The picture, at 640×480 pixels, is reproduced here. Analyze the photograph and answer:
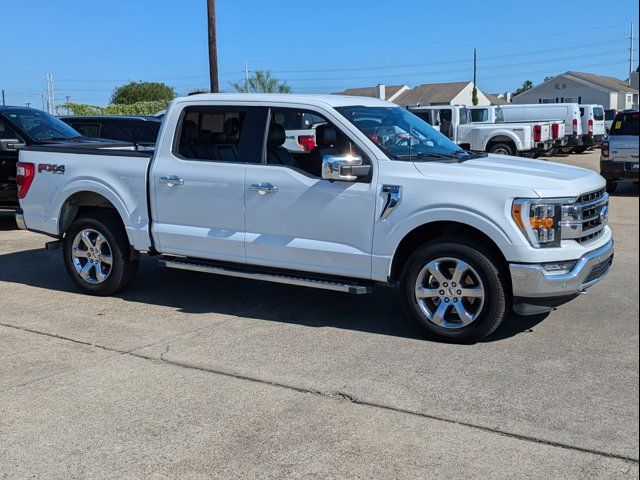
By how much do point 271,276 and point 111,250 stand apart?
6.27 ft

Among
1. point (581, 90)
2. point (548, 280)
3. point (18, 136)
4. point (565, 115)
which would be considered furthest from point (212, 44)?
point (581, 90)

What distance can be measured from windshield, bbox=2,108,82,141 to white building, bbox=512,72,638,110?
212 ft

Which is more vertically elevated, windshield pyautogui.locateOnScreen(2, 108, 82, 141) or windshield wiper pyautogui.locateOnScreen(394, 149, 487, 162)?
windshield pyautogui.locateOnScreen(2, 108, 82, 141)

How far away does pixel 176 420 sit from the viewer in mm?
4359

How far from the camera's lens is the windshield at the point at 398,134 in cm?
604

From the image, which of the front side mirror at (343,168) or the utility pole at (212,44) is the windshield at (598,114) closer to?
the utility pole at (212,44)

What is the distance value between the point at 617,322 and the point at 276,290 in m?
3.30

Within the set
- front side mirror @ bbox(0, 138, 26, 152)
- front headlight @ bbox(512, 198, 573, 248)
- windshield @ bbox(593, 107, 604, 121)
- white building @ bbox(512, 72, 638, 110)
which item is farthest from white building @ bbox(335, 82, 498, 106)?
front headlight @ bbox(512, 198, 573, 248)

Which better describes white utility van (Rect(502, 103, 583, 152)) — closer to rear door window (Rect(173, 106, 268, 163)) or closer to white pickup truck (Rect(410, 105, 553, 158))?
white pickup truck (Rect(410, 105, 553, 158))

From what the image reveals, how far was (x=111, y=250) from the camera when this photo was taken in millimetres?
7227

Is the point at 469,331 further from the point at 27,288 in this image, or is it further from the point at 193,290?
the point at 27,288

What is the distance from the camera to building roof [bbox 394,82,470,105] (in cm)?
7593

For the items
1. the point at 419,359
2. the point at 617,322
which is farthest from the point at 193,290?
the point at 617,322

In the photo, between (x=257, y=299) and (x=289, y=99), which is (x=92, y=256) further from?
(x=289, y=99)
